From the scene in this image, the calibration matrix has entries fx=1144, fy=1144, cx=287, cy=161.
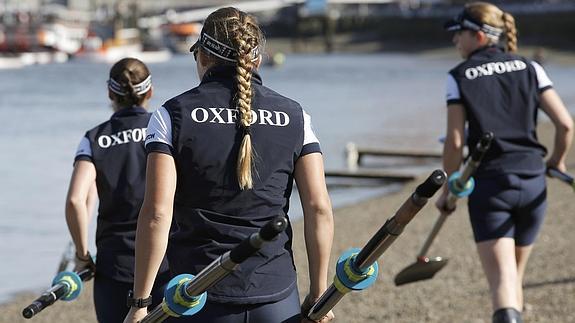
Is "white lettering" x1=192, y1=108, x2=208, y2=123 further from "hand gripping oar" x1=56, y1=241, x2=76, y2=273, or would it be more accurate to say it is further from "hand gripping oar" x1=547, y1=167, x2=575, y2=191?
"hand gripping oar" x1=547, y1=167, x2=575, y2=191

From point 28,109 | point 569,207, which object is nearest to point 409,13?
point 28,109

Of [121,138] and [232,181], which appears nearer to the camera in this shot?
[232,181]

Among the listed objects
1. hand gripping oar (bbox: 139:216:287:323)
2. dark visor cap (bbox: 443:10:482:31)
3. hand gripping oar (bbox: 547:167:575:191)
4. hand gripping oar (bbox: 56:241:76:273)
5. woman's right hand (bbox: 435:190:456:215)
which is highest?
hand gripping oar (bbox: 139:216:287:323)

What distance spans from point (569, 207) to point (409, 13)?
296ft

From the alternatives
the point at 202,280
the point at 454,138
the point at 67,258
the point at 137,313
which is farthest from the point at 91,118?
the point at 202,280

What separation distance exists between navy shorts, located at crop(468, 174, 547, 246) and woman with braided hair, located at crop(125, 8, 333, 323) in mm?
1886

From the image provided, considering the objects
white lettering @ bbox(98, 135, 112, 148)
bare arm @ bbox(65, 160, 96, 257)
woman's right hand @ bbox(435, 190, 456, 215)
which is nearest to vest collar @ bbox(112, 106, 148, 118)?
white lettering @ bbox(98, 135, 112, 148)

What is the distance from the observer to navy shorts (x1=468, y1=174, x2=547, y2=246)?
5.27m

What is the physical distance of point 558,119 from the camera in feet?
18.1

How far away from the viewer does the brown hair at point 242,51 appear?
3.41 meters

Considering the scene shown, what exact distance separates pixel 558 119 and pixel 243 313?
257 centimetres

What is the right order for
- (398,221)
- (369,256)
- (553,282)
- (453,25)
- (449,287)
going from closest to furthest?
(398,221) < (369,256) < (453,25) < (553,282) < (449,287)

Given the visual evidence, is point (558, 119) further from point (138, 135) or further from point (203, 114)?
point (203, 114)

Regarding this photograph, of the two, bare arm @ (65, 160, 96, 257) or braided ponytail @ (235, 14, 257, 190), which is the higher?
braided ponytail @ (235, 14, 257, 190)
